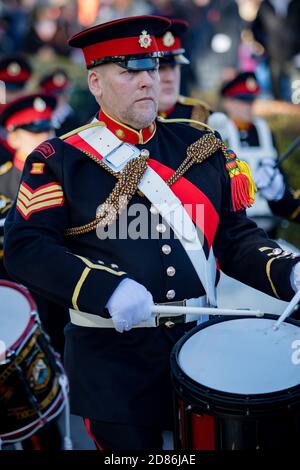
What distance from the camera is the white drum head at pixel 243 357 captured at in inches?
85.6

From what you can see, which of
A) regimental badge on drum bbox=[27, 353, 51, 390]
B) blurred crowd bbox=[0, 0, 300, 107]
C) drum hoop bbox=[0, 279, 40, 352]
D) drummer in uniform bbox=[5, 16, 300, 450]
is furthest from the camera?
blurred crowd bbox=[0, 0, 300, 107]

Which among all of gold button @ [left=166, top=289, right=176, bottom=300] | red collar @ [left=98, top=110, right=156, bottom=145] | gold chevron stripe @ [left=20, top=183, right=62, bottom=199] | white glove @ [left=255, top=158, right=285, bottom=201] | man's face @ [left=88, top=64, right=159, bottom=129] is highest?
man's face @ [left=88, top=64, right=159, bottom=129]

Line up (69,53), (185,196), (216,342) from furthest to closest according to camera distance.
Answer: (69,53)
(185,196)
(216,342)

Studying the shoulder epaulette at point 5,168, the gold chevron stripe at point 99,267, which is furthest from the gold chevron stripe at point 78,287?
the shoulder epaulette at point 5,168

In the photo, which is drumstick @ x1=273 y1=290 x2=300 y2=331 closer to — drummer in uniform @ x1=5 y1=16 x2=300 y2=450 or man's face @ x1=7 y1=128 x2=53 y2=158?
drummer in uniform @ x1=5 y1=16 x2=300 y2=450

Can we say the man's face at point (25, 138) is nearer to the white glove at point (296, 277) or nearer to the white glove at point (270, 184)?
the white glove at point (270, 184)

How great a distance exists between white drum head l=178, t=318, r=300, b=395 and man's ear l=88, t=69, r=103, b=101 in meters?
0.90

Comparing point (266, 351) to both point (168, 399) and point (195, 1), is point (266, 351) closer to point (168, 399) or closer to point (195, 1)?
point (168, 399)

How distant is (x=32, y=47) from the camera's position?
47.1 feet

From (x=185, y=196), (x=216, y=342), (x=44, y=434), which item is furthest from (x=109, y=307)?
(x=44, y=434)

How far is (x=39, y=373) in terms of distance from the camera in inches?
130

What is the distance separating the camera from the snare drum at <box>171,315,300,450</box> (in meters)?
2.11

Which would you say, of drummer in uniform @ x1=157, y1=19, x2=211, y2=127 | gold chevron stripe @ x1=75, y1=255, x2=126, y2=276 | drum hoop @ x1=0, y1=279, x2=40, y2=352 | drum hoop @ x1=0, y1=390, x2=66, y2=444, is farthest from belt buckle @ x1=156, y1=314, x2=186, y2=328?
drummer in uniform @ x1=157, y1=19, x2=211, y2=127
